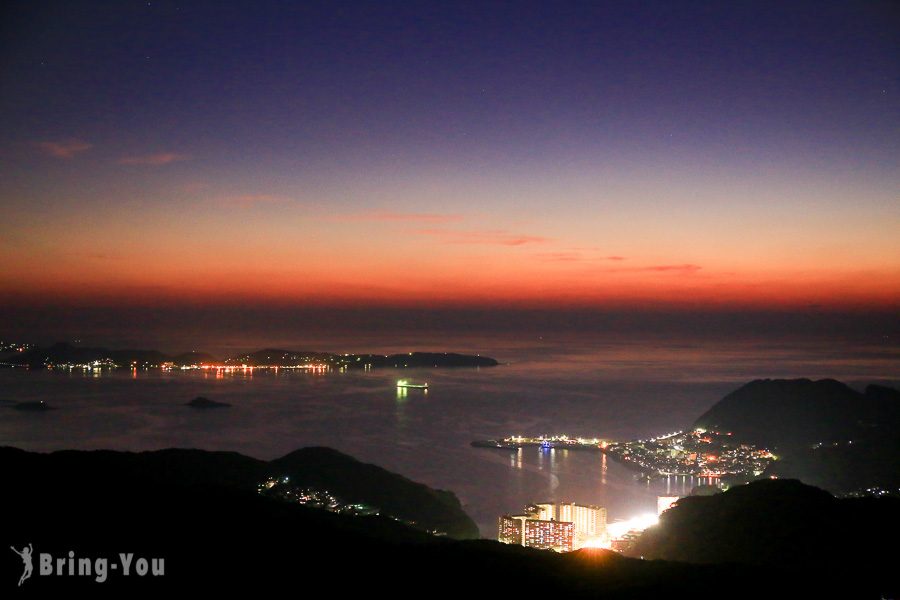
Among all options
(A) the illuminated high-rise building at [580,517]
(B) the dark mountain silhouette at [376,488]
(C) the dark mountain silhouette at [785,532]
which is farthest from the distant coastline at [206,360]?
(C) the dark mountain silhouette at [785,532]

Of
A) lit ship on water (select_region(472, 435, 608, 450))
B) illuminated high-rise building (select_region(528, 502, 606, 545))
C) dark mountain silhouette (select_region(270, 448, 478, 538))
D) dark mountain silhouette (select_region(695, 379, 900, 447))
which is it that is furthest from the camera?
lit ship on water (select_region(472, 435, 608, 450))

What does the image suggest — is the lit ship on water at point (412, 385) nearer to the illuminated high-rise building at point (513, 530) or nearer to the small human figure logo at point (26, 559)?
the illuminated high-rise building at point (513, 530)

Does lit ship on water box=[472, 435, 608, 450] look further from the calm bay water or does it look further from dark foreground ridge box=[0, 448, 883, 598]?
dark foreground ridge box=[0, 448, 883, 598]

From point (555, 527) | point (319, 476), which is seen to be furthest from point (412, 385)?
point (555, 527)

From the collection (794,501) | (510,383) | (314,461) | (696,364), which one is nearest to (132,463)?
(314,461)

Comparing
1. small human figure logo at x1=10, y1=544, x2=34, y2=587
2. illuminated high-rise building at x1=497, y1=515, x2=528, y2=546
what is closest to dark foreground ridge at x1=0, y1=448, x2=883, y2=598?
small human figure logo at x1=10, y1=544, x2=34, y2=587

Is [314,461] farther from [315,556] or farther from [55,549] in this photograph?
[55,549]
